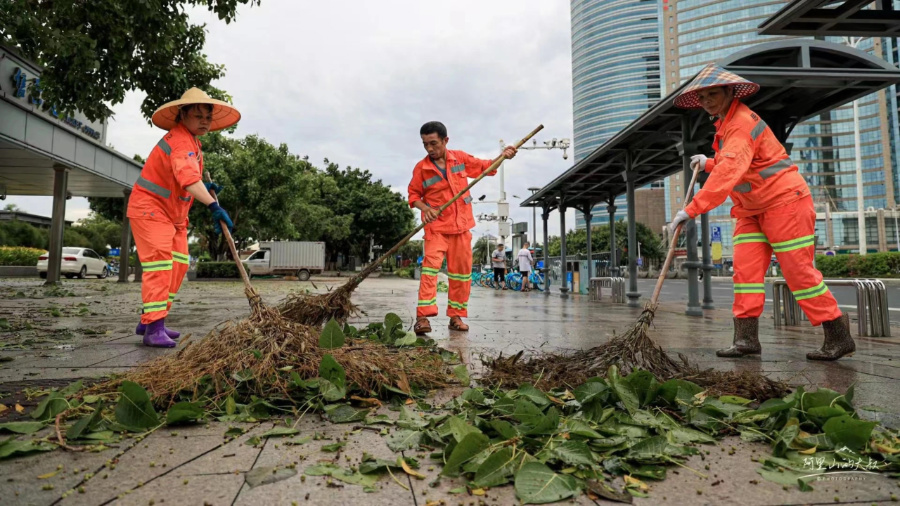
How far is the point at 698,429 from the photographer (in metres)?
2.00

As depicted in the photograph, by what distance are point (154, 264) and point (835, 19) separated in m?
6.75

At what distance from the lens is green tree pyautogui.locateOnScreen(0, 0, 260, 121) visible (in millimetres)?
5496

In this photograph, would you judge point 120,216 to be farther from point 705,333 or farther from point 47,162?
point 705,333

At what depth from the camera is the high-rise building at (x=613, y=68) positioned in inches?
4545

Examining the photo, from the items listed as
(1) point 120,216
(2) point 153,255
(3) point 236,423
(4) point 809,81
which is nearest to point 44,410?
(3) point 236,423

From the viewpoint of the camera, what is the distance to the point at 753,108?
22.5 feet

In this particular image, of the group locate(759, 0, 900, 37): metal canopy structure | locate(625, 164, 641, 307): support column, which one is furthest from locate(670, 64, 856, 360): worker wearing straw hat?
locate(625, 164, 641, 307): support column

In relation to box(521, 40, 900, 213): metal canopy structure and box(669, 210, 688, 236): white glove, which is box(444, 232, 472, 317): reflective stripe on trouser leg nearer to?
box(669, 210, 688, 236): white glove

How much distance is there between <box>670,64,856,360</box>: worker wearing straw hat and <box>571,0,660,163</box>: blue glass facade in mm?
114781

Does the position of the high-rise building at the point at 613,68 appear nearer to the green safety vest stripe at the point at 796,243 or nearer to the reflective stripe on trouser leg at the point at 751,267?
the reflective stripe on trouser leg at the point at 751,267

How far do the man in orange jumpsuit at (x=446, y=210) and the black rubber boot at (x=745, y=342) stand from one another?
239 centimetres

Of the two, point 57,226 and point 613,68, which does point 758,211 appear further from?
point 613,68

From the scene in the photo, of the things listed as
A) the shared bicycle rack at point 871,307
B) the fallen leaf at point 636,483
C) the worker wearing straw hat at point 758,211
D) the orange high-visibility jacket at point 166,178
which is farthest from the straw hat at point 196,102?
the shared bicycle rack at point 871,307

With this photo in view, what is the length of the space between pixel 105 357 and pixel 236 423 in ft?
6.80
